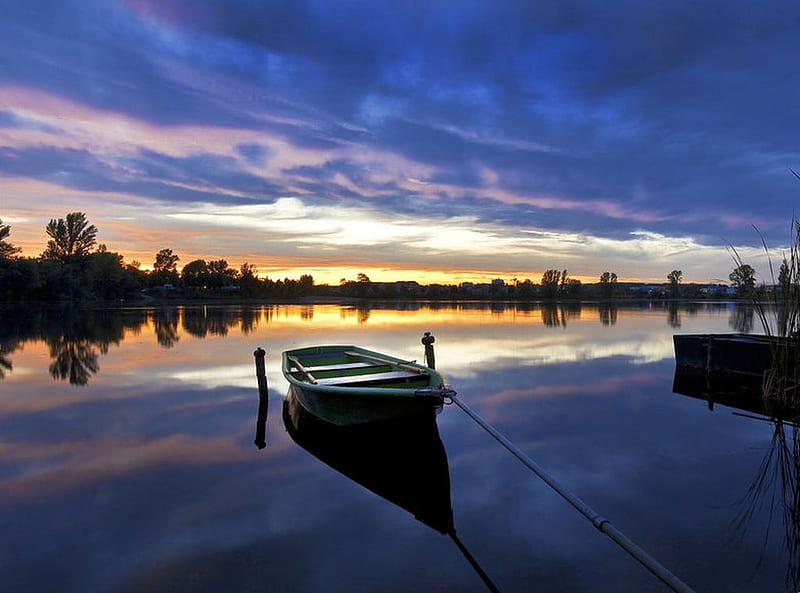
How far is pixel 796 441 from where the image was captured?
10078 millimetres

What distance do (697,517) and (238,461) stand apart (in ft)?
24.0

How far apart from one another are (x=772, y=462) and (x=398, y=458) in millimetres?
6847

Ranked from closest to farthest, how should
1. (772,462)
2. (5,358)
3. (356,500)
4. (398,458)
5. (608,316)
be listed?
1. (356,500)
2. (398,458)
3. (772,462)
4. (5,358)
5. (608,316)

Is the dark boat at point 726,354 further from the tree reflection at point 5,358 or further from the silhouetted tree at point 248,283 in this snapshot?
the silhouetted tree at point 248,283

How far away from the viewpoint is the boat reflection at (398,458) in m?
7.16

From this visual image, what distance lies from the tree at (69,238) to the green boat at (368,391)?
9832 cm

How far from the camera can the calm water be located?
17.5 ft

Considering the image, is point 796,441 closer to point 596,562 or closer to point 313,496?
point 596,562

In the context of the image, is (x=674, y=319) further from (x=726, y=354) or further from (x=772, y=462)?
(x=772, y=462)

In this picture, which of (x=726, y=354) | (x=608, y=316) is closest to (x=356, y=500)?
(x=726, y=354)

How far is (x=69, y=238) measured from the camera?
3684 inches

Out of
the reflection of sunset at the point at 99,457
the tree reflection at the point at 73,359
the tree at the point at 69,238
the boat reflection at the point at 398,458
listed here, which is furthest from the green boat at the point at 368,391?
the tree at the point at 69,238

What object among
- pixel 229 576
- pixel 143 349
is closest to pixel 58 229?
pixel 143 349

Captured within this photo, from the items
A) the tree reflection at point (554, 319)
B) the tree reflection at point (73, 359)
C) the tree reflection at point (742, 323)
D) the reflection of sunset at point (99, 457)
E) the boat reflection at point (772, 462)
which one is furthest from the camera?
the tree reflection at point (554, 319)
